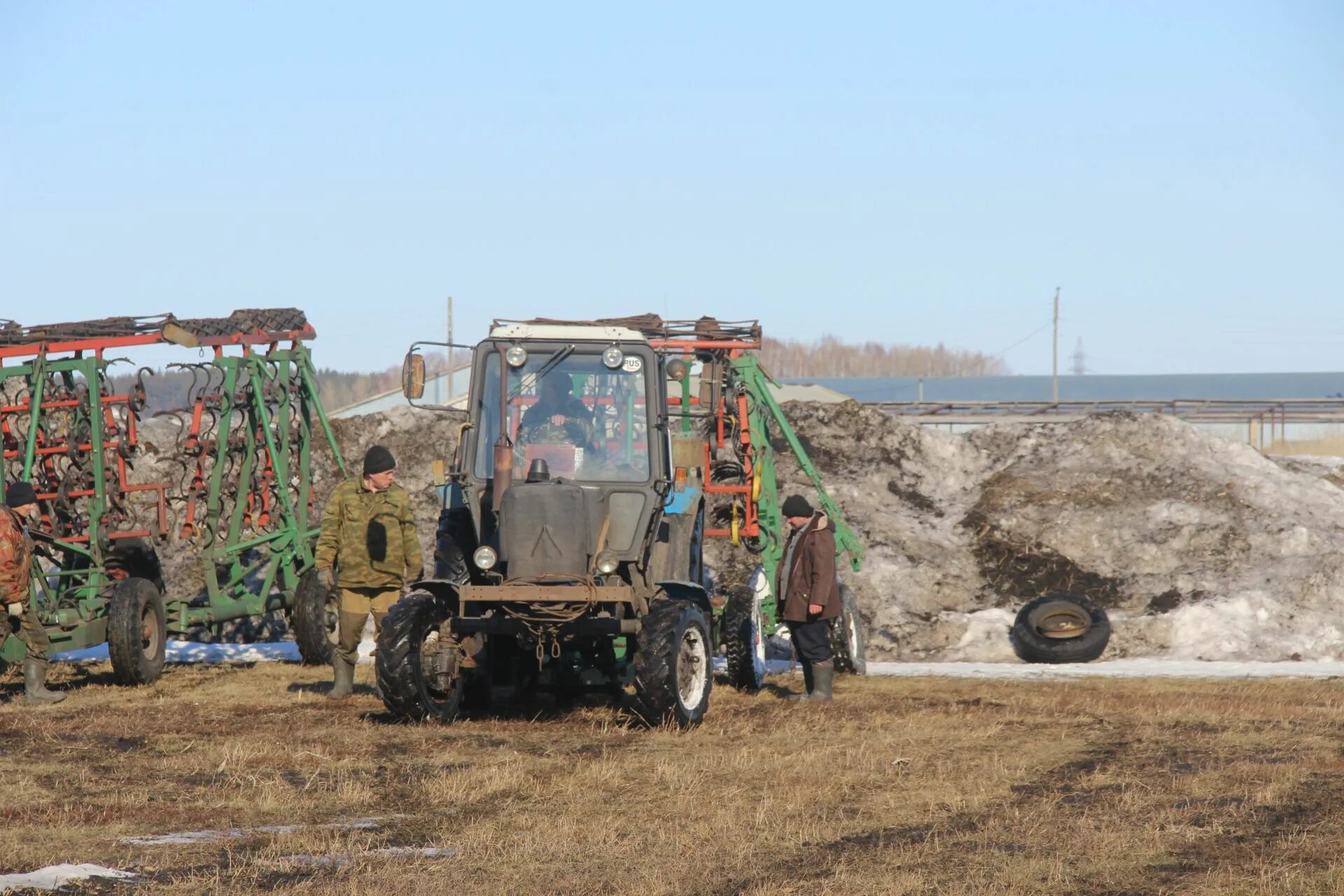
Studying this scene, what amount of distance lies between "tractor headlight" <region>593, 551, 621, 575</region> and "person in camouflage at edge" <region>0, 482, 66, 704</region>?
464 cm

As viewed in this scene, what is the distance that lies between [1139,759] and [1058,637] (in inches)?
308

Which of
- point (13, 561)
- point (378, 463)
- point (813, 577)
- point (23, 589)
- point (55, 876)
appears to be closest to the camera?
point (55, 876)

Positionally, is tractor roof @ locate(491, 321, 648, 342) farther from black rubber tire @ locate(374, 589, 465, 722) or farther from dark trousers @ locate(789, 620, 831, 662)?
dark trousers @ locate(789, 620, 831, 662)

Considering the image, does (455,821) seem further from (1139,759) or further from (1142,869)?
(1139,759)

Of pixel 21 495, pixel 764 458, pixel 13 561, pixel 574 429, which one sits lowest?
pixel 13 561

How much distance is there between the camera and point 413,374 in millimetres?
10117

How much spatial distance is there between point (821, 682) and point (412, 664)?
3.53 metres

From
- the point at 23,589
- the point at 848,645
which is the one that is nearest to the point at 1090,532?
the point at 848,645

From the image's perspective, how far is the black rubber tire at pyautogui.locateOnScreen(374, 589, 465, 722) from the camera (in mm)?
10250

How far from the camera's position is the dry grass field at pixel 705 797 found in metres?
6.37

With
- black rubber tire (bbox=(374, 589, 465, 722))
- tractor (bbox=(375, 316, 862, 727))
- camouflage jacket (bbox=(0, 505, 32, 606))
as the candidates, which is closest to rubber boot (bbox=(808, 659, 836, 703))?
tractor (bbox=(375, 316, 862, 727))

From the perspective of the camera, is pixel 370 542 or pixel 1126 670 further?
pixel 1126 670

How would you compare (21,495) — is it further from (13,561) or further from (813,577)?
(813,577)

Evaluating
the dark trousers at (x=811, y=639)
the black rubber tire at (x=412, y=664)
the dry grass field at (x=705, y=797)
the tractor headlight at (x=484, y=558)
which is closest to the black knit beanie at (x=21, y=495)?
the dry grass field at (x=705, y=797)
